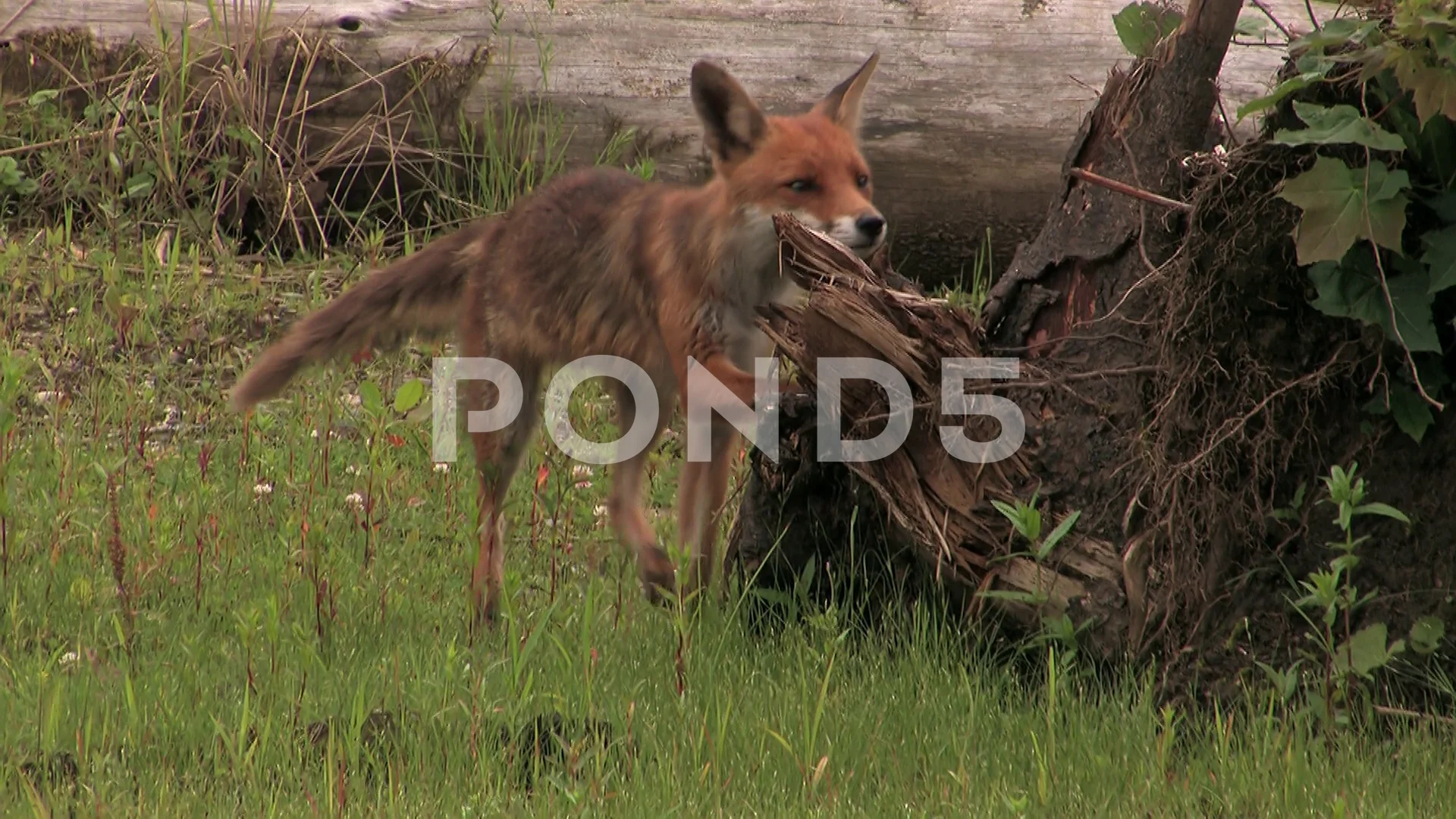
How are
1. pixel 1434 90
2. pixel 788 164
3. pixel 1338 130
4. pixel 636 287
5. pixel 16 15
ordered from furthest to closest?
1. pixel 16 15
2. pixel 636 287
3. pixel 788 164
4. pixel 1338 130
5. pixel 1434 90

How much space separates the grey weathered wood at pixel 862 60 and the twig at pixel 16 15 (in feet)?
0.12

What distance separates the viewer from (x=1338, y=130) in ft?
10.8

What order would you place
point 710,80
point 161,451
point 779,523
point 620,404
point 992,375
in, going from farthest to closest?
point 161,451, point 620,404, point 710,80, point 779,523, point 992,375

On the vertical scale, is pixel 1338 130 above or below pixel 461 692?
above

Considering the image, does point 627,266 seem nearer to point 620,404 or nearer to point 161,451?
point 620,404

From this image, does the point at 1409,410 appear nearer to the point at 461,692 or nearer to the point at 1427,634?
the point at 1427,634

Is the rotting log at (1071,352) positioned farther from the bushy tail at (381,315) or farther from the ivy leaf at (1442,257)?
the bushy tail at (381,315)

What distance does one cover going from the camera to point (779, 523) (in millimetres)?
4750

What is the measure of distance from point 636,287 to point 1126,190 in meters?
1.95

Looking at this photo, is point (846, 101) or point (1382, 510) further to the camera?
point (846, 101)

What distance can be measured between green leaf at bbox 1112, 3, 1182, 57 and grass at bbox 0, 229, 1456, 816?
1.79m

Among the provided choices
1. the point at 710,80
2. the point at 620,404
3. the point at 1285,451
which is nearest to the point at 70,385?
the point at 620,404

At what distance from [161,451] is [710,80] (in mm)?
3005

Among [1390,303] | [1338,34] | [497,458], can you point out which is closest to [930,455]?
[1390,303]
